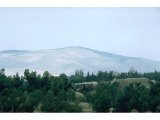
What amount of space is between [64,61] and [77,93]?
0.41m

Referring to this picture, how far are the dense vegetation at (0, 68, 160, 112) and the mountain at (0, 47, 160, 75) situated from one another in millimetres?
76

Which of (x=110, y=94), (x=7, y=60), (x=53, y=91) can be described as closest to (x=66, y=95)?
(x=53, y=91)

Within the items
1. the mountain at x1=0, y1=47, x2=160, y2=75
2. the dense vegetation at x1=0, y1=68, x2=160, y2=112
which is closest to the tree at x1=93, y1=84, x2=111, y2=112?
the dense vegetation at x1=0, y1=68, x2=160, y2=112

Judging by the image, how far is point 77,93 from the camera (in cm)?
439

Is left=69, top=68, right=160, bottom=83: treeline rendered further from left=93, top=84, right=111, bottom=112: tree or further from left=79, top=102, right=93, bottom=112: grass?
left=79, top=102, right=93, bottom=112: grass

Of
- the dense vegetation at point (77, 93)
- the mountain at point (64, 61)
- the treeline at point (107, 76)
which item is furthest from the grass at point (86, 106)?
the mountain at point (64, 61)

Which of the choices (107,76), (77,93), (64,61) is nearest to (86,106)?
(77,93)

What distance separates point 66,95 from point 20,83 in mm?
519

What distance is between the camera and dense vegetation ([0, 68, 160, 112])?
4.31m

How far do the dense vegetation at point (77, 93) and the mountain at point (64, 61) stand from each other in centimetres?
8

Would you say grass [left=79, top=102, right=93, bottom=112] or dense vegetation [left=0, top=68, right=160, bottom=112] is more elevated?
dense vegetation [left=0, top=68, right=160, bottom=112]

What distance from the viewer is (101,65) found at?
4.68 m

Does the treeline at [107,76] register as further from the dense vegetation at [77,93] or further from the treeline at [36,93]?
the treeline at [36,93]

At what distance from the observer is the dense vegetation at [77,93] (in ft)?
14.1
